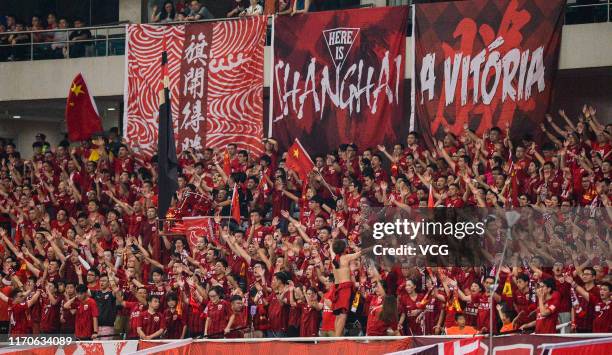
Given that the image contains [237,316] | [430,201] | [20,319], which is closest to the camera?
[237,316]

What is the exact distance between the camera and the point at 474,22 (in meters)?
21.0

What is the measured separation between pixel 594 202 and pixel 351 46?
6360 millimetres

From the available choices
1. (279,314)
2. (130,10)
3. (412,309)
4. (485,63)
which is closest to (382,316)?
(412,309)

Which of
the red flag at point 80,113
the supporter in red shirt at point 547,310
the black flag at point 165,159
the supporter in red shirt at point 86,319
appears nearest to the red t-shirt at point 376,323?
the supporter in red shirt at point 547,310

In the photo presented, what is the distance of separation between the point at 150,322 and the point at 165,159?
3.38m

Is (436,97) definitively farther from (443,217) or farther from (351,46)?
(443,217)

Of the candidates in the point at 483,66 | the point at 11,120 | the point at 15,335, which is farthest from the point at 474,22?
the point at 11,120

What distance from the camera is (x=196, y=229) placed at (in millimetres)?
19375

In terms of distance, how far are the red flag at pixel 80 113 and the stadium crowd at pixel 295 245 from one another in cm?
73

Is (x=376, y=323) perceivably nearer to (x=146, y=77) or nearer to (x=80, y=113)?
(x=146, y=77)

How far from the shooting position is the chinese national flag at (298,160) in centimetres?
2075

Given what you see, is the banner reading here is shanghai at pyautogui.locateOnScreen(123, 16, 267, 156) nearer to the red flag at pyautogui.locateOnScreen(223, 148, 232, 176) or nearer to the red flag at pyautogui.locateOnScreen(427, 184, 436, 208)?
the red flag at pyautogui.locateOnScreen(223, 148, 232, 176)

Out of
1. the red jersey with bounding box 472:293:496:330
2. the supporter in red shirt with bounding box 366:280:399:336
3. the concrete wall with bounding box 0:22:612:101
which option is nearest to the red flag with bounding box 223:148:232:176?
the concrete wall with bounding box 0:22:612:101

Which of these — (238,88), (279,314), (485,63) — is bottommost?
(279,314)
